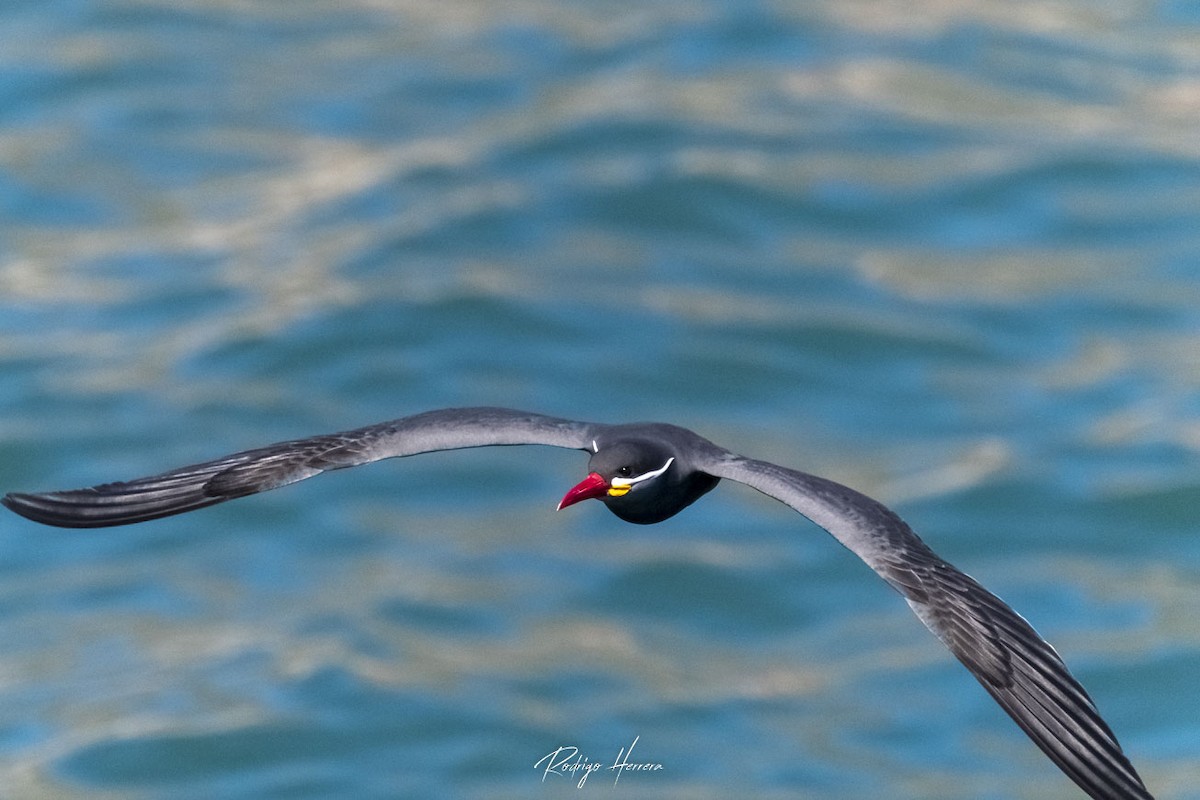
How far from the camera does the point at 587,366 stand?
83.8ft

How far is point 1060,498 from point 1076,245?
499 cm

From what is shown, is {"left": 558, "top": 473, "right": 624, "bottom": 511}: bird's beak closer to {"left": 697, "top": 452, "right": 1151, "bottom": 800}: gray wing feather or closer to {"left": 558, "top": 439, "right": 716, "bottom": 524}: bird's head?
{"left": 558, "top": 439, "right": 716, "bottom": 524}: bird's head

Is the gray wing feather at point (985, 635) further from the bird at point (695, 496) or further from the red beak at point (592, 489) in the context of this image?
the red beak at point (592, 489)

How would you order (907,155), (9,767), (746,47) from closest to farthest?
(9,767) → (907,155) → (746,47)

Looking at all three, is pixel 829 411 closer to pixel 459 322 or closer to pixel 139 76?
pixel 459 322

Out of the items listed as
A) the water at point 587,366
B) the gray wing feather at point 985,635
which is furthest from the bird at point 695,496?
the water at point 587,366

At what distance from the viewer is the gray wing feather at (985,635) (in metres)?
10.9

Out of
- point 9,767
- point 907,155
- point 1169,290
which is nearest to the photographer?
point 9,767

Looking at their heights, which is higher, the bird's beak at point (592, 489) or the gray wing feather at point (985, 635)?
the bird's beak at point (592, 489)

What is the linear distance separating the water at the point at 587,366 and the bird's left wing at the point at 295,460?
26.1 feet

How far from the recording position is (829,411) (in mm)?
A: 24781

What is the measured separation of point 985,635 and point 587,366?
14.2 metres

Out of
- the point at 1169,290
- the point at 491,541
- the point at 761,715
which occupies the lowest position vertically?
the point at 761,715

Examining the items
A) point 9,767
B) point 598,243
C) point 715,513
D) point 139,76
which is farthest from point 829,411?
point 139,76
